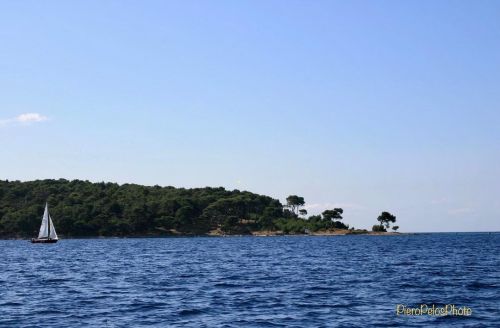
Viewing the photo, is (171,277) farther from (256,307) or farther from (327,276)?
(256,307)

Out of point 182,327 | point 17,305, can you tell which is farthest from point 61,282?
point 182,327

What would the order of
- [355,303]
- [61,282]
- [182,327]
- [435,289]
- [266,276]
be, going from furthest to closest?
[266,276]
[61,282]
[435,289]
[355,303]
[182,327]

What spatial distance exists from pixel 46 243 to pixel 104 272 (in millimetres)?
139739

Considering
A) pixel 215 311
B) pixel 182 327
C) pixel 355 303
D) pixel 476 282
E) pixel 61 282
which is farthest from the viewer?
pixel 61 282

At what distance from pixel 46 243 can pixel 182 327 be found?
179740mm

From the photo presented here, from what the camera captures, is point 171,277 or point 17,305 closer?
point 17,305

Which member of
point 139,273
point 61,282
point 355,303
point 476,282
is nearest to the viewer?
point 355,303

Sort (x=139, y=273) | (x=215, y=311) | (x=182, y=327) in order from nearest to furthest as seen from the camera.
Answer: (x=182, y=327) < (x=215, y=311) < (x=139, y=273)

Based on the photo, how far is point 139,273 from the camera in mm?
68938

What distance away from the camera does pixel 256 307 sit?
3988cm

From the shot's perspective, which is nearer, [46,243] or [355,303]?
[355,303]

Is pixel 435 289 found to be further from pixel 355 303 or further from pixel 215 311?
pixel 215 311

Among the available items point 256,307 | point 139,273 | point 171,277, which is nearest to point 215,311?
point 256,307

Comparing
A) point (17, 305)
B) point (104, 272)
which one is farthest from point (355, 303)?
point (104, 272)
